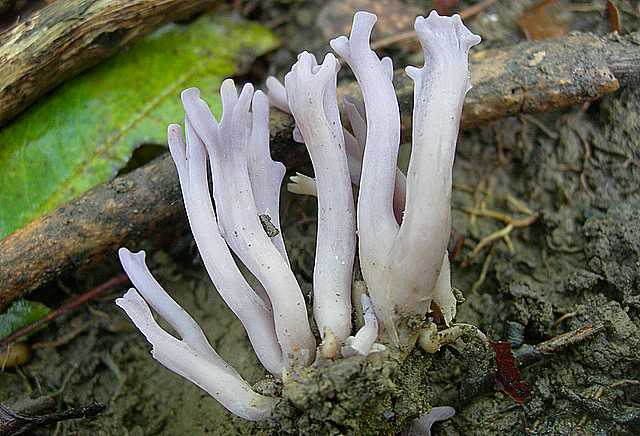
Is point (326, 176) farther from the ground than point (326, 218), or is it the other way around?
point (326, 176)

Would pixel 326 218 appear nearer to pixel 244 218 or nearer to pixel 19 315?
pixel 244 218

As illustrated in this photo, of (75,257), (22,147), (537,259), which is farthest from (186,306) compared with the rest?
(537,259)

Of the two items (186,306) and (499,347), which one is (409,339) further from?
(186,306)

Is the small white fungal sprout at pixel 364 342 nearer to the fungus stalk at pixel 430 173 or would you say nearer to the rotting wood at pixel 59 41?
the fungus stalk at pixel 430 173

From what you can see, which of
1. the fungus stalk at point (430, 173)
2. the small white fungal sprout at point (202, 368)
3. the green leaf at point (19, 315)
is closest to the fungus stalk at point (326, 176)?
the fungus stalk at point (430, 173)

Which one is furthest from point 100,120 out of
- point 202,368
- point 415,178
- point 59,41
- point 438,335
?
point 438,335

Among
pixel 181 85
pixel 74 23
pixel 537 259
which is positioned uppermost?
pixel 74 23
